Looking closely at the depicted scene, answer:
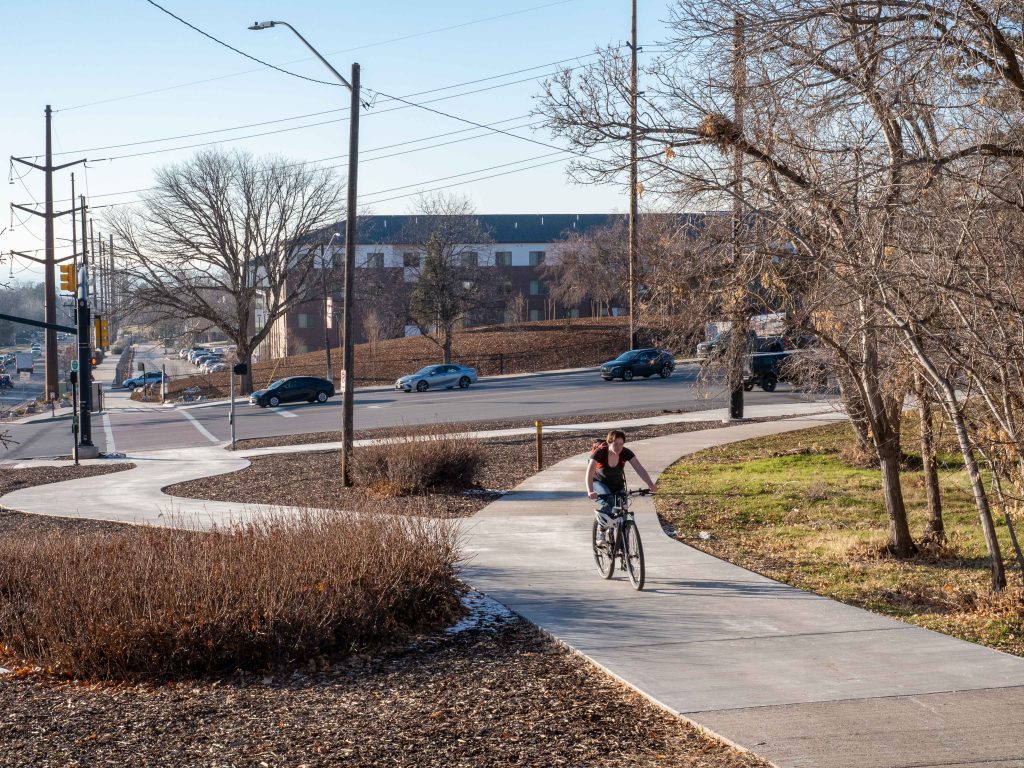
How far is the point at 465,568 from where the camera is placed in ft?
38.1

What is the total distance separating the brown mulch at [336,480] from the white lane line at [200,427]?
8645 millimetres

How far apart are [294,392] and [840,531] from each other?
36.3 m

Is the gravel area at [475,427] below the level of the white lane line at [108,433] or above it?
above

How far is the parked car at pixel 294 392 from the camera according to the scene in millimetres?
47250

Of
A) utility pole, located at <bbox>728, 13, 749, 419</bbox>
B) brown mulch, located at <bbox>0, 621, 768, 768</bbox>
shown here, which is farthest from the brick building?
brown mulch, located at <bbox>0, 621, 768, 768</bbox>

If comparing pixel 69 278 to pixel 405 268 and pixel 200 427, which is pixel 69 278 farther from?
pixel 405 268

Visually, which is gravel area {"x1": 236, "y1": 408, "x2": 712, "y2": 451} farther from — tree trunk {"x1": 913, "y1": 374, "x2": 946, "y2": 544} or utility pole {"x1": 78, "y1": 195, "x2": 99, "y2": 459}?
tree trunk {"x1": 913, "y1": 374, "x2": 946, "y2": 544}

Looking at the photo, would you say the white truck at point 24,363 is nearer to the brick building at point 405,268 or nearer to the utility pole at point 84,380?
the brick building at point 405,268

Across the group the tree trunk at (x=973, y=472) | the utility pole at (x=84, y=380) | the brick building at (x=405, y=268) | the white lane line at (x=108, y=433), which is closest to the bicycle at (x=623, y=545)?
the tree trunk at (x=973, y=472)

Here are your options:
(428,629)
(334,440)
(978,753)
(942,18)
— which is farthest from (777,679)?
(334,440)

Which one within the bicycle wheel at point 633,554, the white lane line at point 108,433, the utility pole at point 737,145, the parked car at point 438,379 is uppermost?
the utility pole at point 737,145

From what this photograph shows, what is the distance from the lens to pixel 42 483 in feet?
73.3

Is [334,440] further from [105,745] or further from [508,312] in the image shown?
[508,312]

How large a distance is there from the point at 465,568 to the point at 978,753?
6.67 metres
